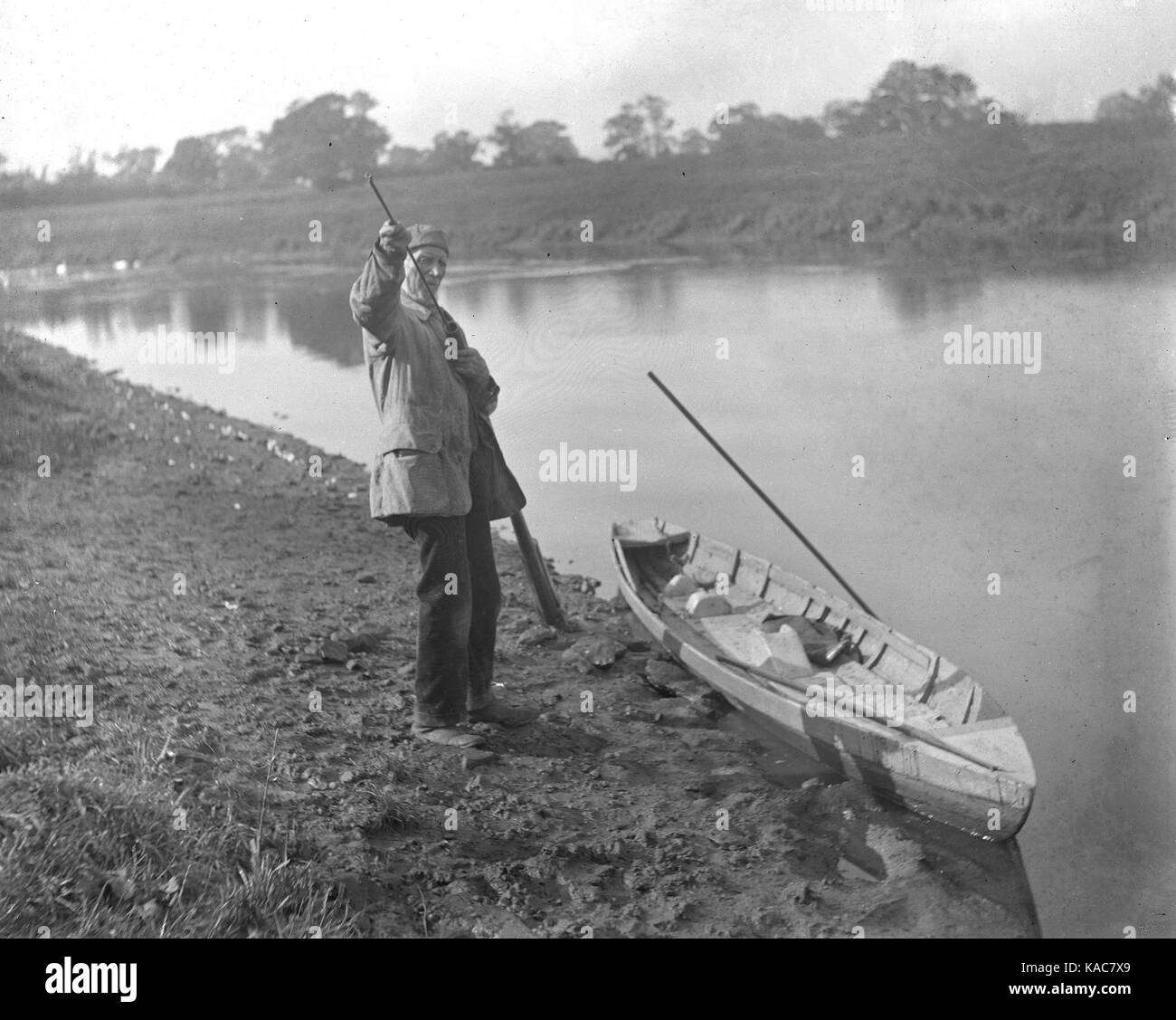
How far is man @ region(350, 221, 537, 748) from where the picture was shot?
17.7 ft

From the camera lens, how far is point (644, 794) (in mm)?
6062

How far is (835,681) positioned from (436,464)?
3.05m

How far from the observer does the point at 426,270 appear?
571cm

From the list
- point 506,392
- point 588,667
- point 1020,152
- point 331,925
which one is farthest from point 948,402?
point 331,925

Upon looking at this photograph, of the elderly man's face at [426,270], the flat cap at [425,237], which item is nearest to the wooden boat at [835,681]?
the elderly man's face at [426,270]

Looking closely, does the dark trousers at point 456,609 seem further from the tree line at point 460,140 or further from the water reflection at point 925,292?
the water reflection at point 925,292

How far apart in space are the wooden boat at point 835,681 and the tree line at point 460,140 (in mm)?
3147

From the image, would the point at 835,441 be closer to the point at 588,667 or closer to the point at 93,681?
the point at 588,667

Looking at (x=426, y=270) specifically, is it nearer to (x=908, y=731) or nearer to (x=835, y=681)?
(x=908, y=731)

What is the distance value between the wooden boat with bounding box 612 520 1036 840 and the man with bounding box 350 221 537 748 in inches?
A: 73.6

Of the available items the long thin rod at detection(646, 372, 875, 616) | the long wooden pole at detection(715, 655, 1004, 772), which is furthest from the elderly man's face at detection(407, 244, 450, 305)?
the long wooden pole at detection(715, 655, 1004, 772)

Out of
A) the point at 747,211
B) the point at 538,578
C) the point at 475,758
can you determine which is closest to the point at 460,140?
the point at 538,578

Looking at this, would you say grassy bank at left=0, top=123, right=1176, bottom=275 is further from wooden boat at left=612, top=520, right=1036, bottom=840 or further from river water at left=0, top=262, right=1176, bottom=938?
wooden boat at left=612, top=520, right=1036, bottom=840

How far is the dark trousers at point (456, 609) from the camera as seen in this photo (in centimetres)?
558
